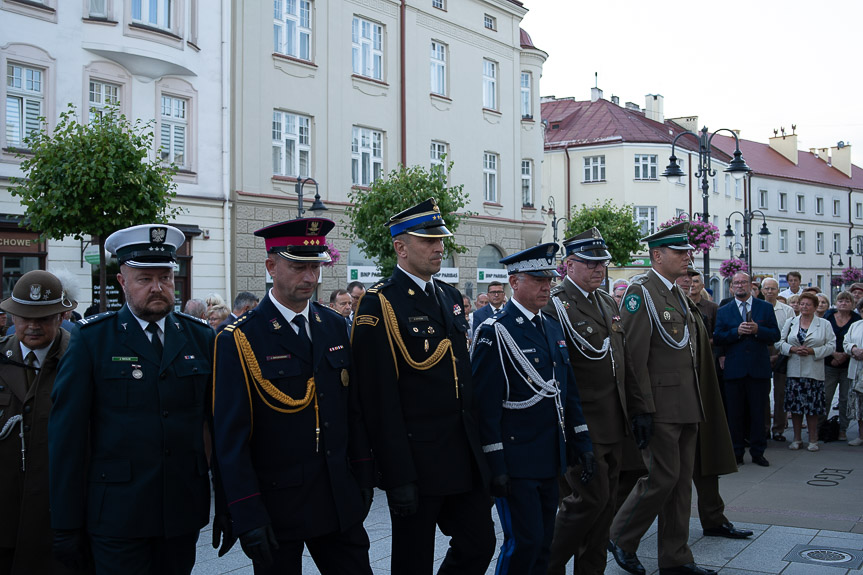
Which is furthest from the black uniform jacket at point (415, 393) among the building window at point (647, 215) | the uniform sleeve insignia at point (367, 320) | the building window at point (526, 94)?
the building window at point (647, 215)

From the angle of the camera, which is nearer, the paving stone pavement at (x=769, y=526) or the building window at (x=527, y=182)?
the paving stone pavement at (x=769, y=526)

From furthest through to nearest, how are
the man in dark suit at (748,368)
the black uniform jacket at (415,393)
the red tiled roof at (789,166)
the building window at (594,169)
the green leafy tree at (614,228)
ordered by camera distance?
the red tiled roof at (789,166) → the building window at (594,169) → the green leafy tree at (614,228) → the man in dark suit at (748,368) → the black uniform jacket at (415,393)

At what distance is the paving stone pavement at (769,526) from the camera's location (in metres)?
6.05

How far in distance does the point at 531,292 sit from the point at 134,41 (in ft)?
57.5

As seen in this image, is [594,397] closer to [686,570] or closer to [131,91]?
[686,570]

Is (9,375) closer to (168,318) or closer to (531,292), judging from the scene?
(168,318)

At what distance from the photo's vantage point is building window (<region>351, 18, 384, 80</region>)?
26.7 metres

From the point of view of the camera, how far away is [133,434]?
3.86 m

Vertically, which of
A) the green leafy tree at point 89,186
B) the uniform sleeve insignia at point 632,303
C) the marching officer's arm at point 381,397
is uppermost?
the green leafy tree at point 89,186

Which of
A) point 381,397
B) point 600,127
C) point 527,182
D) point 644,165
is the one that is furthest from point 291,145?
point 600,127

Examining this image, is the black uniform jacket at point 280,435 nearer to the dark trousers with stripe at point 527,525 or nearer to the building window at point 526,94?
the dark trousers with stripe at point 527,525

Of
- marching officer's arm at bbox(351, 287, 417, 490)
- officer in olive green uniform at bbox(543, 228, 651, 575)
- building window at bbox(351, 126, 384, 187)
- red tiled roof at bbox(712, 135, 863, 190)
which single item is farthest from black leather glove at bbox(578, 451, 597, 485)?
red tiled roof at bbox(712, 135, 863, 190)

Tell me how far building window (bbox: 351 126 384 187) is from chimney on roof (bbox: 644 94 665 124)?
119ft

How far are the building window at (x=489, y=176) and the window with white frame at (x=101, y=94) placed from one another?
14.9 meters
